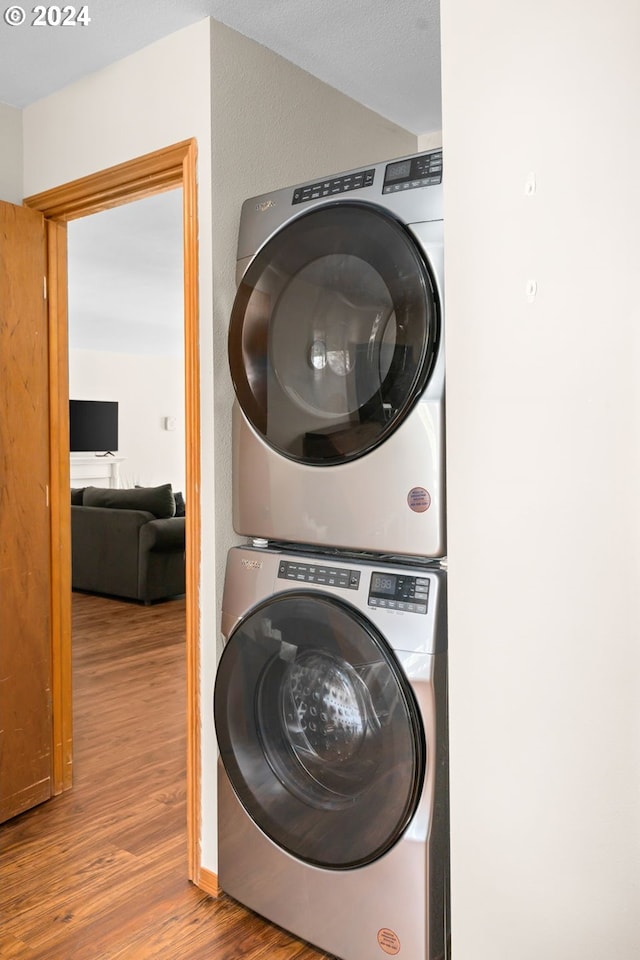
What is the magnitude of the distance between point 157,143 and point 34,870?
2.14 meters

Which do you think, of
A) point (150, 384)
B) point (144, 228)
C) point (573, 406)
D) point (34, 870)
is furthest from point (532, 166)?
point (150, 384)

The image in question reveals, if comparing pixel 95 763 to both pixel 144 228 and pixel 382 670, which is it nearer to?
pixel 382 670

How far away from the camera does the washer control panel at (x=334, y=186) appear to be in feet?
5.52

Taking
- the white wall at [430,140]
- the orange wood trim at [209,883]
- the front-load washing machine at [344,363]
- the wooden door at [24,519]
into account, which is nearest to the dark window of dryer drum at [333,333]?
the front-load washing machine at [344,363]

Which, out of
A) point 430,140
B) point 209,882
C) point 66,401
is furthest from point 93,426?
point 209,882

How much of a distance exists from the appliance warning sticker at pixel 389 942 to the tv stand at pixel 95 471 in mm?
7625

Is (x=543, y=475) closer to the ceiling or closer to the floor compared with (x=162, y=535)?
closer to the ceiling

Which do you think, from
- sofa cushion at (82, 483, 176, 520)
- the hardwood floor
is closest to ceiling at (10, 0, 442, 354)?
the hardwood floor

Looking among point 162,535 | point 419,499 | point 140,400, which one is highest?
point 140,400

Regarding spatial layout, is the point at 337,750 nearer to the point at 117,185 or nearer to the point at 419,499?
the point at 419,499

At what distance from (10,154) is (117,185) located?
1.82 feet

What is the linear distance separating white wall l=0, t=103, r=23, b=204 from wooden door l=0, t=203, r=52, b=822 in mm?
133

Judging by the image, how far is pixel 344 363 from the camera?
1.69 m

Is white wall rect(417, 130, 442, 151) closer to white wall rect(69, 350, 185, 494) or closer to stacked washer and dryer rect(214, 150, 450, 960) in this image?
Answer: stacked washer and dryer rect(214, 150, 450, 960)
